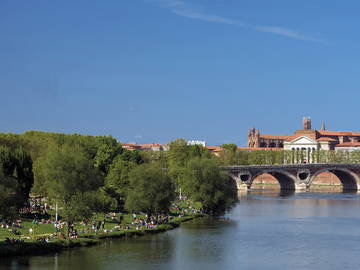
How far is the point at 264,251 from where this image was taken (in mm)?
48781

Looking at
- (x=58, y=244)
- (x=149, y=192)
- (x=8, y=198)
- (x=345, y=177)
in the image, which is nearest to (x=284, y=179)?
(x=345, y=177)

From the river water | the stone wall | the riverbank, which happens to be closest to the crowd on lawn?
the riverbank

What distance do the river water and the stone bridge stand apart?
55.1 metres

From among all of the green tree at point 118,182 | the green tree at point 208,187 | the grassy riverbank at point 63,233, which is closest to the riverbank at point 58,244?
the grassy riverbank at point 63,233

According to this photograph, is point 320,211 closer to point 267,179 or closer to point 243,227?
point 243,227

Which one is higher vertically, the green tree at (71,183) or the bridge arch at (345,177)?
the bridge arch at (345,177)

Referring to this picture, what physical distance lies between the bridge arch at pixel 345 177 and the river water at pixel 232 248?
205 ft

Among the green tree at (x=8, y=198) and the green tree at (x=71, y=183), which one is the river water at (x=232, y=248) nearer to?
the green tree at (x=71, y=183)

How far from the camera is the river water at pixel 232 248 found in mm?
43062

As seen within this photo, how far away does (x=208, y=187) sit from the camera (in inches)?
2734

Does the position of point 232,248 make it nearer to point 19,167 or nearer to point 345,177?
point 19,167

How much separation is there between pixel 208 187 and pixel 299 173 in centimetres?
6454

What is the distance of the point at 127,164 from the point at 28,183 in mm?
11361

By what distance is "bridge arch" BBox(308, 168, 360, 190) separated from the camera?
13262cm
